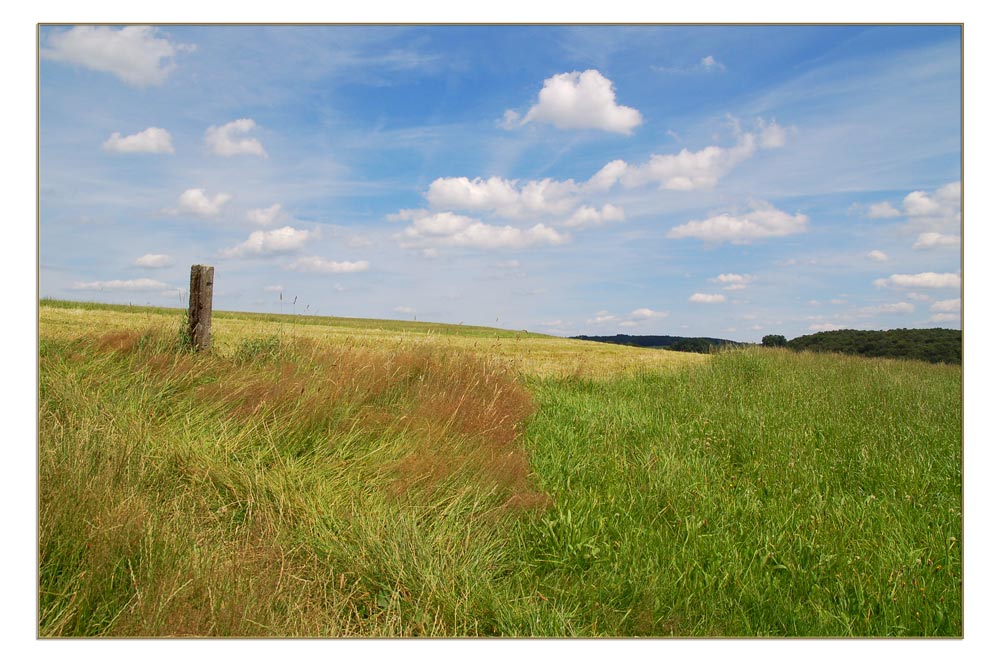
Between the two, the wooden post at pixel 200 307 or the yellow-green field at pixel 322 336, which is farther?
the yellow-green field at pixel 322 336

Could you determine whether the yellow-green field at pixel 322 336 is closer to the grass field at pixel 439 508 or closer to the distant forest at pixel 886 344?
the grass field at pixel 439 508

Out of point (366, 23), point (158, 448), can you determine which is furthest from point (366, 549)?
point (366, 23)

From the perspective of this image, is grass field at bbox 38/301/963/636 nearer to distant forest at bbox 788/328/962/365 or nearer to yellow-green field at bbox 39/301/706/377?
yellow-green field at bbox 39/301/706/377

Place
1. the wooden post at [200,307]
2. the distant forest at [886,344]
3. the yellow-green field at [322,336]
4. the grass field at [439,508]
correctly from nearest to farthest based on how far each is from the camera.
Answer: the grass field at [439,508], the wooden post at [200,307], the yellow-green field at [322,336], the distant forest at [886,344]

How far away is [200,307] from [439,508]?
15.2 ft

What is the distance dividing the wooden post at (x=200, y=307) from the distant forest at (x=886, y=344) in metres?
10.2

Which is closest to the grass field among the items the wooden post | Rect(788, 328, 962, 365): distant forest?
the wooden post

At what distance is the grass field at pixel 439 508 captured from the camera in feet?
9.99

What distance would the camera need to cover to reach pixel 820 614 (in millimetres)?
3232

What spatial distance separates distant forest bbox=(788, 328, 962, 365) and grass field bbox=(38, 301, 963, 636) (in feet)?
11.3

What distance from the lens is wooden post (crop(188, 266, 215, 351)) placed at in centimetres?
707

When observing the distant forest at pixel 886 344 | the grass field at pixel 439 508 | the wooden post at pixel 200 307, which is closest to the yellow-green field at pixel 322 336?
the wooden post at pixel 200 307

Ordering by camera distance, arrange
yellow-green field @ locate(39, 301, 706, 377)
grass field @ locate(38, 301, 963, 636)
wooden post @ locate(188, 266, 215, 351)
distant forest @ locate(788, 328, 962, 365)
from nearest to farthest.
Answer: grass field @ locate(38, 301, 963, 636) → wooden post @ locate(188, 266, 215, 351) → yellow-green field @ locate(39, 301, 706, 377) → distant forest @ locate(788, 328, 962, 365)

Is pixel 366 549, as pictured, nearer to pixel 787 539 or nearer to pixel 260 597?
pixel 260 597
